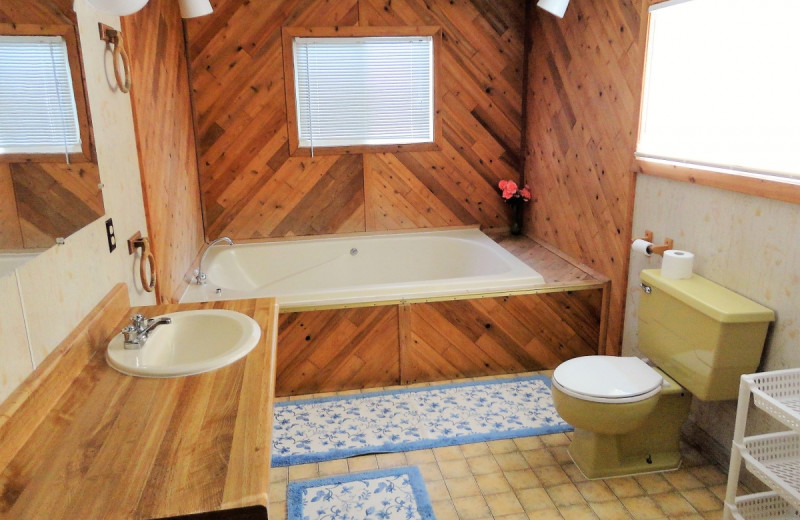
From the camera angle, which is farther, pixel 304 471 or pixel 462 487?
pixel 304 471

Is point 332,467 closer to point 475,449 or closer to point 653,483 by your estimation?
point 475,449

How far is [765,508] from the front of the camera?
204 cm

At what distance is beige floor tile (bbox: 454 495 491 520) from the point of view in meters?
2.20

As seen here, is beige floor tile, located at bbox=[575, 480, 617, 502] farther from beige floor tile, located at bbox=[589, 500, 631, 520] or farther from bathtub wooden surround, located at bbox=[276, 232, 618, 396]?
bathtub wooden surround, located at bbox=[276, 232, 618, 396]

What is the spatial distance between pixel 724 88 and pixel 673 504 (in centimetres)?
159

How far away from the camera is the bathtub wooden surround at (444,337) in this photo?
3088 mm

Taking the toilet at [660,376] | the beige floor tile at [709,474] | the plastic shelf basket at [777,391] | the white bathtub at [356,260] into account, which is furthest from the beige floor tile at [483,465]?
the white bathtub at [356,260]

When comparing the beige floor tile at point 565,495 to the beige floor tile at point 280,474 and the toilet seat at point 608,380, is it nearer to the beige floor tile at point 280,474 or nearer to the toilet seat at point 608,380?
Answer: the toilet seat at point 608,380

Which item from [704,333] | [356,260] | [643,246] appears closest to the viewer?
[704,333]

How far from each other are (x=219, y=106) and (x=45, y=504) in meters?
3.25

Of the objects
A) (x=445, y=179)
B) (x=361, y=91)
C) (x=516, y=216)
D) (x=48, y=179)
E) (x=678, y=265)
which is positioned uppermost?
(x=361, y=91)

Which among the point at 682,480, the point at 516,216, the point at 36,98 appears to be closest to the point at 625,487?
the point at 682,480

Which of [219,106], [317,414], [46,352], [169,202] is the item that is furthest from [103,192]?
[219,106]

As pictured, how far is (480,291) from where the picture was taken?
3172 mm
